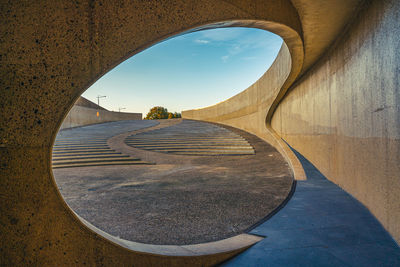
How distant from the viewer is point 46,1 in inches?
70.9

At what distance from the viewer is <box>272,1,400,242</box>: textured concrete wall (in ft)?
9.19

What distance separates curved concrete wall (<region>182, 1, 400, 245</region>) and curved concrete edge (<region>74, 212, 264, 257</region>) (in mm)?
1798

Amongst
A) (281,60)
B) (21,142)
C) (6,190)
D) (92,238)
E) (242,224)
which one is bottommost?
(242,224)

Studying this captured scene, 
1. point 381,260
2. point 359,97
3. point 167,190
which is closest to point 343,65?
point 359,97

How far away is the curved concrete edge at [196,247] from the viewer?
2229 millimetres

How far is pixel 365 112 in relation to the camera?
366 cm

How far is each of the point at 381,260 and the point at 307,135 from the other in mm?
5608

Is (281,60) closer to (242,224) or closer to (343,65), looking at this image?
(343,65)

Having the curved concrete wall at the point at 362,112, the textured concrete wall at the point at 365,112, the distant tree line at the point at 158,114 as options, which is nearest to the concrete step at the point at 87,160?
the curved concrete wall at the point at 362,112

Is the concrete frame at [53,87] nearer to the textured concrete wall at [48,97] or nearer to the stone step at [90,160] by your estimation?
the textured concrete wall at [48,97]

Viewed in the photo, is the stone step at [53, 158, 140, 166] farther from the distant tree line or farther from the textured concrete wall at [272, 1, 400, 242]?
the distant tree line

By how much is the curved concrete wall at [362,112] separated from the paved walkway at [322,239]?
0.24 m

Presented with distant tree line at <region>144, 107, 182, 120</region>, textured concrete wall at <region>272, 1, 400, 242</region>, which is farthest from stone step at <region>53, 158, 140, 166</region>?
distant tree line at <region>144, 107, 182, 120</region>

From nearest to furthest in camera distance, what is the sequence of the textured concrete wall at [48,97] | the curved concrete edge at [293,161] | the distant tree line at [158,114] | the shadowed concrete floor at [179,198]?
the textured concrete wall at [48,97] < the shadowed concrete floor at [179,198] < the curved concrete edge at [293,161] < the distant tree line at [158,114]
